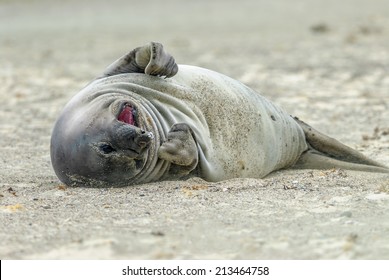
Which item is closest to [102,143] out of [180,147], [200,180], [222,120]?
[180,147]

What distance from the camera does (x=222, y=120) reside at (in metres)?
5.28

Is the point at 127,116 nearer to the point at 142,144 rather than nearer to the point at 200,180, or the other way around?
the point at 142,144

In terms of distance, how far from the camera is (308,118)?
25.1 ft

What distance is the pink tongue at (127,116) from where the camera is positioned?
492 centimetres

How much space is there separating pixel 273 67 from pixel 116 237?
692 cm

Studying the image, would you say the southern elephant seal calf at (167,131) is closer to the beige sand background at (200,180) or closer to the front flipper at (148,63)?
the front flipper at (148,63)

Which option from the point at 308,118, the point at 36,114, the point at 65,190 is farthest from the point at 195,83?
the point at 36,114

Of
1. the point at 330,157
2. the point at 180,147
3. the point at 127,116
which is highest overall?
the point at 127,116

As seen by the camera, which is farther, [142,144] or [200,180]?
[200,180]

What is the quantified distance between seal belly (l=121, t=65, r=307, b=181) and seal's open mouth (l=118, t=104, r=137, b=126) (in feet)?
0.60

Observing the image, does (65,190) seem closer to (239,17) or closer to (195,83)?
(195,83)

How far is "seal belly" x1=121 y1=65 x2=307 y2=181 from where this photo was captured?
5.12 meters

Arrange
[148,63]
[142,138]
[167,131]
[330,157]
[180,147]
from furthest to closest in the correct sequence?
[330,157] → [148,63] → [167,131] → [180,147] → [142,138]

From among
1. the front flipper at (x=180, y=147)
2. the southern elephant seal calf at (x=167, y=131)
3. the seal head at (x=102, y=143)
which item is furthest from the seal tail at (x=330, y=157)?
the seal head at (x=102, y=143)
